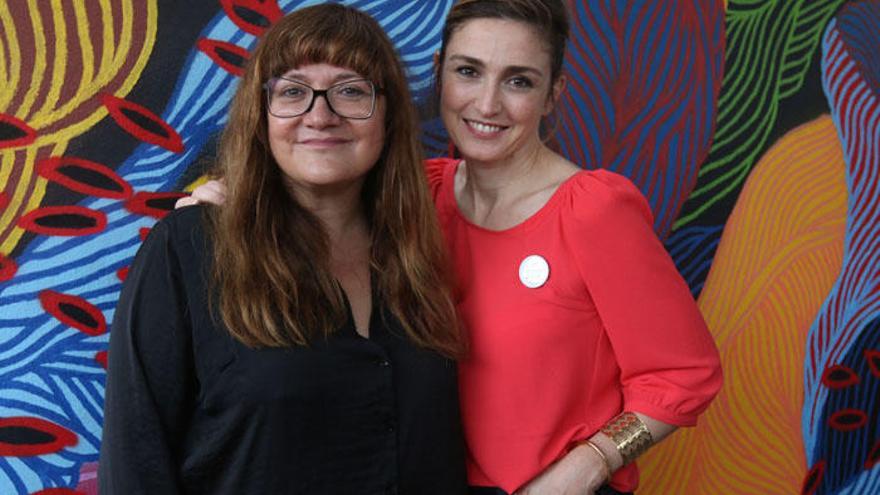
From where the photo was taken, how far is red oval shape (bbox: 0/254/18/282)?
1991mm

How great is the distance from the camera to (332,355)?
1599 millimetres

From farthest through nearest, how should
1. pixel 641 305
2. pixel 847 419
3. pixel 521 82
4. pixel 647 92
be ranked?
pixel 847 419 → pixel 647 92 → pixel 521 82 → pixel 641 305

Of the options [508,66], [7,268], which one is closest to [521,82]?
[508,66]

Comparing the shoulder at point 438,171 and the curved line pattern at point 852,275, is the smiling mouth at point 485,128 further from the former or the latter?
the curved line pattern at point 852,275

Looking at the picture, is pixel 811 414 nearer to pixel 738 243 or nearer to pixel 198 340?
pixel 738 243

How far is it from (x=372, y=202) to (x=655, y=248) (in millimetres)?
556

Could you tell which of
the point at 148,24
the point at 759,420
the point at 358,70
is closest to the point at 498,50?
the point at 358,70

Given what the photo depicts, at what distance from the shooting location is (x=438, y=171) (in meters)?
2.18

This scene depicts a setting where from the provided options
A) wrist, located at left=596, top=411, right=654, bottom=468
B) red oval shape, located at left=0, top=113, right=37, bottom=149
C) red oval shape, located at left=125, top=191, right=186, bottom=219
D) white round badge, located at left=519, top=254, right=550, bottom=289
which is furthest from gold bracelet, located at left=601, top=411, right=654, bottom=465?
red oval shape, located at left=0, top=113, right=37, bottom=149

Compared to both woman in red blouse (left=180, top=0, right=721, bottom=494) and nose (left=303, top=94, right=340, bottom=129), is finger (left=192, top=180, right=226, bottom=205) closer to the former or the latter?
woman in red blouse (left=180, top=0, right=721, bottom=494)

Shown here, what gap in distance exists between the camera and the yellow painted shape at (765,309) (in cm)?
262

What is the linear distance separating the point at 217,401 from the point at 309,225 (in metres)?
0.35

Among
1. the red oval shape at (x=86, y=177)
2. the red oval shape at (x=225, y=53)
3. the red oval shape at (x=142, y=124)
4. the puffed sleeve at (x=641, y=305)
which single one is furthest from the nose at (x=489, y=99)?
the red oval shape at (x=86, y=177)

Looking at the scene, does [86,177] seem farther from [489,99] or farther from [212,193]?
[489,99]
